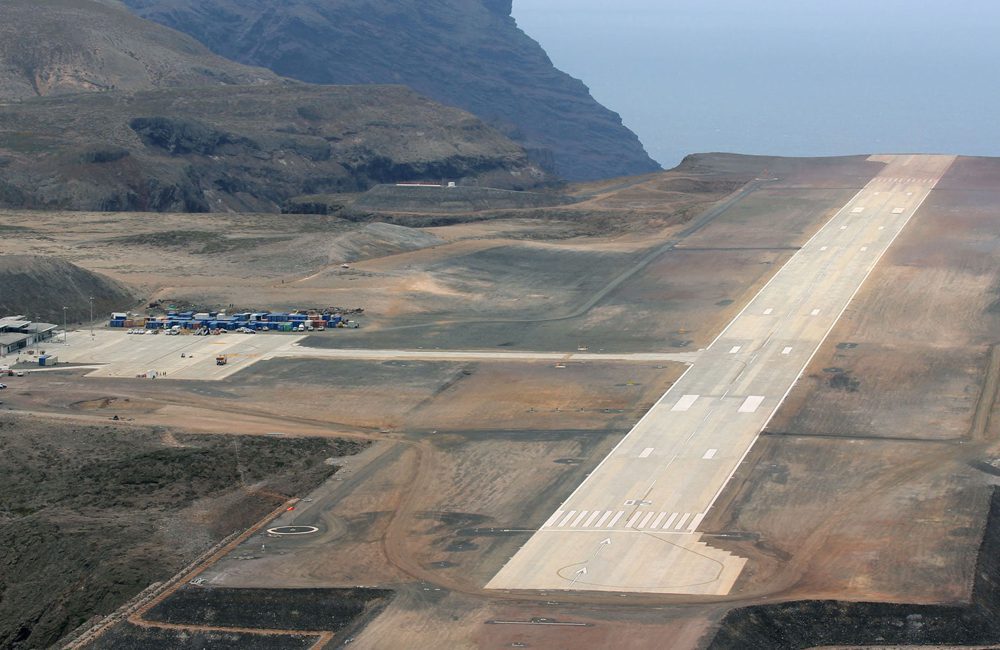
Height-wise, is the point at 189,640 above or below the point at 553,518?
below

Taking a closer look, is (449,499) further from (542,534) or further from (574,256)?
(574,256)

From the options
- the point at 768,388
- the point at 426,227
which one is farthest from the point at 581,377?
the point at 426,227

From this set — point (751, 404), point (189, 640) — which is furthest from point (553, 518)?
point (751, 404)

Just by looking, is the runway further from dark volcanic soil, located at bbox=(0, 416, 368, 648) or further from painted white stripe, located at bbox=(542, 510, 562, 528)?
dark volcanic soil, located at bbox=(0, 416, 368, 648)

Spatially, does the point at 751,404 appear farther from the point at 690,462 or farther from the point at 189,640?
the point at 189,640

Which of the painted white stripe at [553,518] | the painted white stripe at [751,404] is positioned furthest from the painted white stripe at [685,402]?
the painted white stripe at [553,518]

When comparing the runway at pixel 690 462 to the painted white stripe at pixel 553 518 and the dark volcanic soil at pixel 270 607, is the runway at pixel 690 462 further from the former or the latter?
the dark volcanic soil at pixel 270 607

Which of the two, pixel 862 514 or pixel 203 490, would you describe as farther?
pixel 203 490
